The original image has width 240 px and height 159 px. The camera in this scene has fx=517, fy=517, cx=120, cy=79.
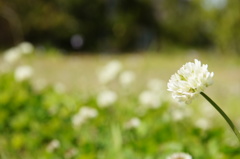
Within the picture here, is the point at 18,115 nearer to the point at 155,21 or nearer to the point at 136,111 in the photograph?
the point at 136,111

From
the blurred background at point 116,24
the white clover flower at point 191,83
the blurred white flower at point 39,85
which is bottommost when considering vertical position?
the white clover flower at point 191,83

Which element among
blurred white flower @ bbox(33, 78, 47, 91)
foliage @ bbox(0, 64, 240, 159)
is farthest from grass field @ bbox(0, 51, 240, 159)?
blurred white flower @ bbox(33, 78, 47, 91)

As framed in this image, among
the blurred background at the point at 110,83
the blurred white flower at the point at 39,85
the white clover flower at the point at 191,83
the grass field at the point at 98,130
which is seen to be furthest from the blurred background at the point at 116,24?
the white clover flower at the point at 191,83

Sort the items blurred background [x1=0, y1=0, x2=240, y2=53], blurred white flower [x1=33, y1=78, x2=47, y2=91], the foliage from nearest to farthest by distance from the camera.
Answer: the foliage → blurred white flower [x1=33, y1=78, x2=47, y2=91] → blurred background [x1=0, y1=0, x2=240, y2=53]

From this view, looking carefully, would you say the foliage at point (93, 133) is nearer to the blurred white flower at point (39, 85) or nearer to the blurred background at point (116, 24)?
the blurred white flower at point (39, 85)

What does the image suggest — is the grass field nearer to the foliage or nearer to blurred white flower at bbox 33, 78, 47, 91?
the foliage

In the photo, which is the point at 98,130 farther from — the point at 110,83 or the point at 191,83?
the point at 110,83
